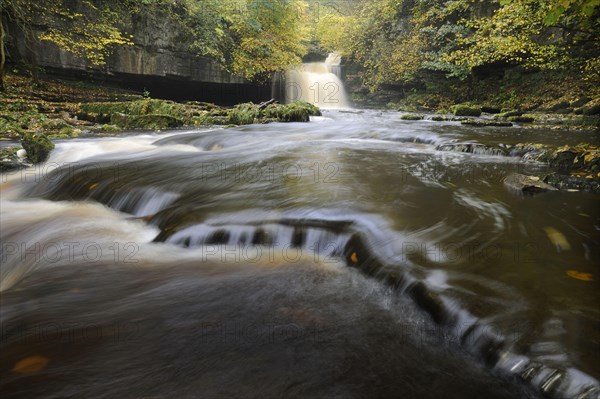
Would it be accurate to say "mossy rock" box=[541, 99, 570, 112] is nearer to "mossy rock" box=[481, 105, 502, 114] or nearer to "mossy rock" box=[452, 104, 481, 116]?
"mossy rock" box=[481, 105, 502, 114]

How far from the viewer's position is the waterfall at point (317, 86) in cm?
2688

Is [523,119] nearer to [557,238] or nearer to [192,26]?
[557,238]

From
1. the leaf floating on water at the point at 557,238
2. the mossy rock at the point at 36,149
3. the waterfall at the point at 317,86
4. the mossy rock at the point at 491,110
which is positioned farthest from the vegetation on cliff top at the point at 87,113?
the waterfall at the point at 317,86

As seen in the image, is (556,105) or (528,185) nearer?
(528,185)

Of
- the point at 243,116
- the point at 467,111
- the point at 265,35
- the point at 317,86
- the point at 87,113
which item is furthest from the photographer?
the point at 317,86

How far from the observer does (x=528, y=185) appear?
14.1 ft

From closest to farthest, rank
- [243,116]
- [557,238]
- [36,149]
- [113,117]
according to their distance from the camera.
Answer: [557,238] → [36,149] → [113,117] → [243,116]

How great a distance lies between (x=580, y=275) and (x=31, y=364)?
3.32 metres

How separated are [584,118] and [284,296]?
12.5 metres

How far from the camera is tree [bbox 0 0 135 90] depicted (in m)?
12.4

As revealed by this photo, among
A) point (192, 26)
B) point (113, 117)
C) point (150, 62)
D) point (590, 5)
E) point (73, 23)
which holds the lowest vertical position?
point (113, 117)

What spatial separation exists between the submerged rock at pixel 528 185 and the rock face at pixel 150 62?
1567 cm

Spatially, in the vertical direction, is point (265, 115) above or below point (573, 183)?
above

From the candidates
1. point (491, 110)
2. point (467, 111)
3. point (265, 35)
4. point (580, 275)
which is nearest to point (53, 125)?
point (580, 275)
